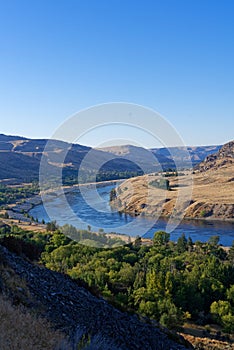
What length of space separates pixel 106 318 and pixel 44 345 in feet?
9.42

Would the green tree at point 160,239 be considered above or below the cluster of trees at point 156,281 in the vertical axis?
below

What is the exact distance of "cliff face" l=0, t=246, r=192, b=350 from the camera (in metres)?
5.46

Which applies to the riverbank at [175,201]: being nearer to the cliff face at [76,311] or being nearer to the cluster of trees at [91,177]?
the cluster of trees at [91,177]

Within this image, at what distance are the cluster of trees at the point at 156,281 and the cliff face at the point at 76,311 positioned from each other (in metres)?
1.10

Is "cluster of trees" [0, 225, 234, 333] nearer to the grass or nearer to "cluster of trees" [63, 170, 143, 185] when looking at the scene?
the grass

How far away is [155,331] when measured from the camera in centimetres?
709

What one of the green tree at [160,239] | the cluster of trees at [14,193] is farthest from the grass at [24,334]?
the cluster of trees at [14,193]

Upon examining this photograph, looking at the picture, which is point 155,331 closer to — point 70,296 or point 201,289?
point 70,296

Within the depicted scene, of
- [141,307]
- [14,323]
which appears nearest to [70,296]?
[14,323]

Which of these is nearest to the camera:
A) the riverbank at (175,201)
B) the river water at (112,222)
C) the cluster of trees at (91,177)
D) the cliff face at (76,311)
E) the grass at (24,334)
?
the grass at (24,334)

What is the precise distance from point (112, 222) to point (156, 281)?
1859cm

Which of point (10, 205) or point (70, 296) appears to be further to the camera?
point (10, 205)

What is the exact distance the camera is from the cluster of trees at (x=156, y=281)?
1399cm

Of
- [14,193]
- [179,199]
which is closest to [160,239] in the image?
[179,199]
